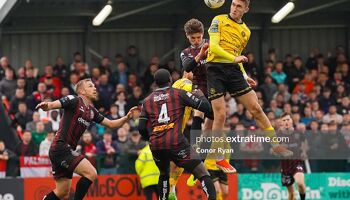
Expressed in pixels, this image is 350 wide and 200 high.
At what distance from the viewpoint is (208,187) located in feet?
53.2

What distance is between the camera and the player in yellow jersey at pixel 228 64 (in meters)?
16.4

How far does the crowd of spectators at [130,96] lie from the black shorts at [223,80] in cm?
661

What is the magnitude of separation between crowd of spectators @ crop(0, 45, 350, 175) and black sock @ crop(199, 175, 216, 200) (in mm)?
6841

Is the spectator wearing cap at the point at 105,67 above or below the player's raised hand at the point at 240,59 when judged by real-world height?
above

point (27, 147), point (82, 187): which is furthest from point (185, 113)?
point (27, 147)

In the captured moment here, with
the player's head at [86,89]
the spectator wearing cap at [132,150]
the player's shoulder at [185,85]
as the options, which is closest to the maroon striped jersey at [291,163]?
the spectator wearing cap at [132,150]

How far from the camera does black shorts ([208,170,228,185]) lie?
58.7ft

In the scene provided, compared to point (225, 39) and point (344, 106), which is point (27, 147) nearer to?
point (225, 39)

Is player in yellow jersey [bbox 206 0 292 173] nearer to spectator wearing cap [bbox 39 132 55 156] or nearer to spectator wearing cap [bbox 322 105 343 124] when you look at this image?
spectator wearing cap [bbox 39 132 55 156]

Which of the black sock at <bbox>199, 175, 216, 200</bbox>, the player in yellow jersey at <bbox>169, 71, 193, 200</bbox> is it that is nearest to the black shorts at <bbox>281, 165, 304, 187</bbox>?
the player in yellow jersey at <bbox>169, 71, 193, 200</bbox>

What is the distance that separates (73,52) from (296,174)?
10.9 meters

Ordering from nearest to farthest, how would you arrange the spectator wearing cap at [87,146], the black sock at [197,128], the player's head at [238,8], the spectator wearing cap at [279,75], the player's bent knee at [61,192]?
the player's head at [238,8], the player's bent knee at [61,192], the black sock at [197,128], the spectator wearing cap at [87,146], the spectator wearing cap at [279,75]

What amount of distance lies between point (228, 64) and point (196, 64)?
0.55 metres

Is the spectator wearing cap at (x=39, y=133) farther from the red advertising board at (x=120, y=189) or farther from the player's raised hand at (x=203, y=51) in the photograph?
the player's raised hand at (x=203, y=51)
